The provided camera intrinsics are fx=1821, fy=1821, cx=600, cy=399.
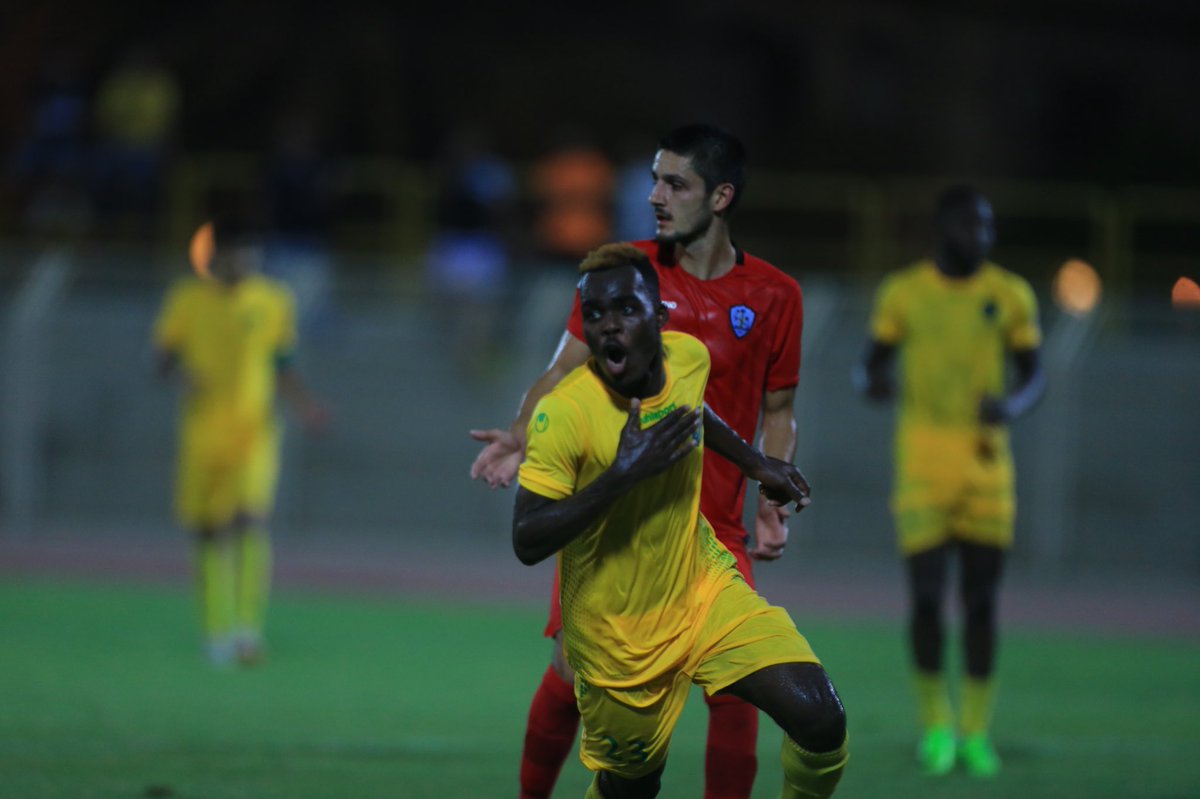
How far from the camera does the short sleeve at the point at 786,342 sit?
6.70 meters

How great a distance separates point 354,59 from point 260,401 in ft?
51.7

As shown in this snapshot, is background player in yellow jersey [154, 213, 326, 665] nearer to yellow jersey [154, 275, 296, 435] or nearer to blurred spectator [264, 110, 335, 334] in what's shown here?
yellow jersey [154, 275, 296, 435]

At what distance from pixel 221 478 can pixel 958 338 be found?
4.96 metres

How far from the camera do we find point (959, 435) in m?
9.04

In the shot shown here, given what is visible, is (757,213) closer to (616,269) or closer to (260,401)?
(260,401)

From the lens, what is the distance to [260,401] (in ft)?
38.6

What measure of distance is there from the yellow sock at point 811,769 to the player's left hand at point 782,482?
77 cm

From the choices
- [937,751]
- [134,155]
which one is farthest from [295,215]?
[937,751]

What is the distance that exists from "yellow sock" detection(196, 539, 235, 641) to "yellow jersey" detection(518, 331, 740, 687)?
19.8ft

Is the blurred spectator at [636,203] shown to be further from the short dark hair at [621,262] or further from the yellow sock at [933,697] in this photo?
the short dark hair at [621,262]

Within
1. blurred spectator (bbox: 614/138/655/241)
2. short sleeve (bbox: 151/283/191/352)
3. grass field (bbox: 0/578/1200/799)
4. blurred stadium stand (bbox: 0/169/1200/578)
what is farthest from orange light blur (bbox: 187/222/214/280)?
blurred spectator (bbox: 614/138/655/241)

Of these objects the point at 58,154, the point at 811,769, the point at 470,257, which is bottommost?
the point at 811,769

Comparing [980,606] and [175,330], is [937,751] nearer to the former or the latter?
[980,606]

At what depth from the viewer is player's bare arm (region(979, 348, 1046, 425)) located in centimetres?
884
